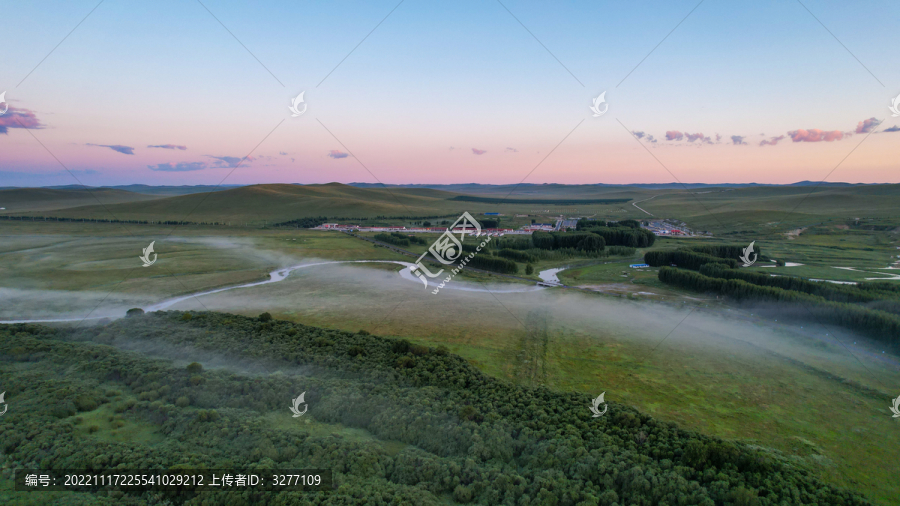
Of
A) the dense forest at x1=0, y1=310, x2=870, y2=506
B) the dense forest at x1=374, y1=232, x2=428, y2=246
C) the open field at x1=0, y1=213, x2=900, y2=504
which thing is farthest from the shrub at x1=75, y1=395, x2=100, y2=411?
the dense forest at x1=374, y1=232, x2=428, y2=246

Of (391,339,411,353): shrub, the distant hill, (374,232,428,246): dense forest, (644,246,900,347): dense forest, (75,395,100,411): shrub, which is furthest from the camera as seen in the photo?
the distant hill

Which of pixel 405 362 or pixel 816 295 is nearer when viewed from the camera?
pixel 405 362

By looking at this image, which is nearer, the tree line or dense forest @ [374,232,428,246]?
the tree line

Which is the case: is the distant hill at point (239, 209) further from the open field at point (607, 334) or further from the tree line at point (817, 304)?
the tree line at point (817, 304)

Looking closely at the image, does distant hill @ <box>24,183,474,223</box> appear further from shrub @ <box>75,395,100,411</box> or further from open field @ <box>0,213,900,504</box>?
shrub @ <box>75,395,100,411</box>

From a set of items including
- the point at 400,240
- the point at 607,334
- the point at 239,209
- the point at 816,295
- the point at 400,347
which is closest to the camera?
the point at 400,347

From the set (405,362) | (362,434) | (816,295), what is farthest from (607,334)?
(816,295)

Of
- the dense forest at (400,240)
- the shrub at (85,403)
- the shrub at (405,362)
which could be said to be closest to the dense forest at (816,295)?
the shrub at (405,362)

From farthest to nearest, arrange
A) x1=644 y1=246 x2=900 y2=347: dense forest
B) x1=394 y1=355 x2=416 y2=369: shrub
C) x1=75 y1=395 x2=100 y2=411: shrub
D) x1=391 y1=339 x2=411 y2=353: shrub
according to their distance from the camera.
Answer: x1=644 y1=246 x2=900 y2=347: dense forest < x1=391 y1=339 x2=411 y2=353: shrub < x1=394 y1=355 x2=416 y2=369: shrub < x1=75 y1=395 x2=100 y2=411: shrub

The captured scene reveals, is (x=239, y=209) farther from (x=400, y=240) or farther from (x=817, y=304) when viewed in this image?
(x=817, y=304)
